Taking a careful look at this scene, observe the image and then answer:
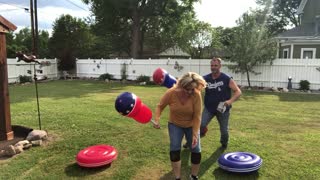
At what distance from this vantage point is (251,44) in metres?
16.7

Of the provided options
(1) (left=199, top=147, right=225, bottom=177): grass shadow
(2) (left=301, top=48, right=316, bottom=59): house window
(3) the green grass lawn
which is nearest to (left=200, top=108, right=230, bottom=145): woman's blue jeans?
(1) (left=199, top=147, right=225, bottom=177): grass shadow

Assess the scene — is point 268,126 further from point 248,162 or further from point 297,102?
point 297,102

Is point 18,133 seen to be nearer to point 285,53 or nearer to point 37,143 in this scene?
point 37,143

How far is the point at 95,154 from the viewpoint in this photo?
5379mm

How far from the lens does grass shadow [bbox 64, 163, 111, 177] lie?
5184 mm

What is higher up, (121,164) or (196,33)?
(196,33)

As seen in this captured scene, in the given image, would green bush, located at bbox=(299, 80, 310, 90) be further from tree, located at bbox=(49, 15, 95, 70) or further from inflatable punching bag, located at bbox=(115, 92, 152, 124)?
tree, located at bbox=(49, 15, 95, 70)

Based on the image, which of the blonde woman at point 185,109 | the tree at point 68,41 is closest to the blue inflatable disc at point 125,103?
the blonde woman at point 185,109

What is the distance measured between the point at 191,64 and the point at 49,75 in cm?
1211

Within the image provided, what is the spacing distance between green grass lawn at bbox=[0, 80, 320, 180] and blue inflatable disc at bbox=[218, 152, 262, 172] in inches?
5.8

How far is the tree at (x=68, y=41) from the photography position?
92.6 ft

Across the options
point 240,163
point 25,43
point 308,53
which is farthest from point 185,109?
point 25,43

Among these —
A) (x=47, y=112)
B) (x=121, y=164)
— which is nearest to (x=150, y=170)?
(x=121, y=164)

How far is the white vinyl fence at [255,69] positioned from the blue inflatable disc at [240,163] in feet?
42.2
